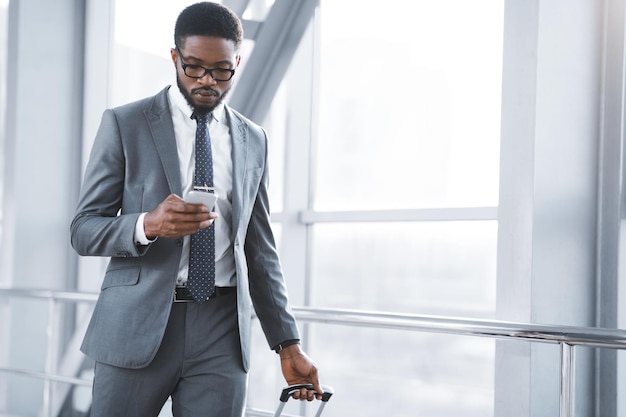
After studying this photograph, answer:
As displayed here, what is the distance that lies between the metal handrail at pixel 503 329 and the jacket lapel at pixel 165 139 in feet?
2.97

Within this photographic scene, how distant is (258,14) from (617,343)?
250 centimetres

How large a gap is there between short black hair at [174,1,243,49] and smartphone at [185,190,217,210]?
353mm

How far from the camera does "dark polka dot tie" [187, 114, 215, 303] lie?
1.57 metres

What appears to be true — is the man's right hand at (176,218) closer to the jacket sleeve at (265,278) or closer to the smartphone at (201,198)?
the smartphone at (201,198)

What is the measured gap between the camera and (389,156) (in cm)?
604

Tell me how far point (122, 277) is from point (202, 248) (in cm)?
17

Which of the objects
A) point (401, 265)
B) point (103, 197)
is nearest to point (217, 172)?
point (103, 197)

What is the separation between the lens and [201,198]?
144cm

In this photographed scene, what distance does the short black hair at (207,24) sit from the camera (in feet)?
5.28

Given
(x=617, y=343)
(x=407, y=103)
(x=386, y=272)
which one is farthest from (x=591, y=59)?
(x=386, y=272)

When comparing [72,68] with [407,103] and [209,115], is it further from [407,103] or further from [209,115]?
[209,115]

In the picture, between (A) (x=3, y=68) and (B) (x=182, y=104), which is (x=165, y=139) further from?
(A) (x=3, y=68)

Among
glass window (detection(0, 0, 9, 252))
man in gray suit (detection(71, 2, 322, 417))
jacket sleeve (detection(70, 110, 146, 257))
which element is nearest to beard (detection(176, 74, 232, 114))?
man in gray suit (detection(71, 2, 322, 417))

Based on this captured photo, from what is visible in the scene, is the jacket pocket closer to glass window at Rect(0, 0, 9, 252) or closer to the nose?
the nose
